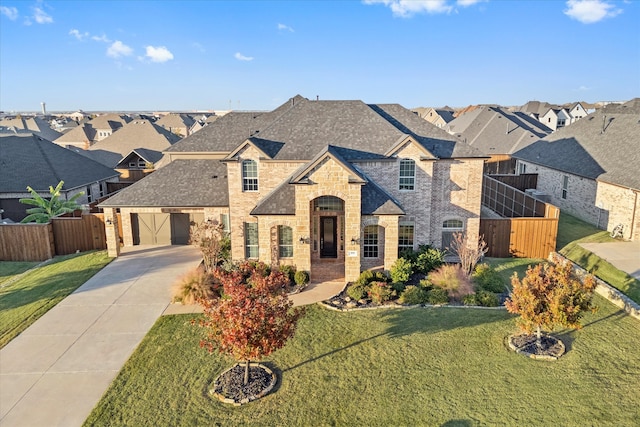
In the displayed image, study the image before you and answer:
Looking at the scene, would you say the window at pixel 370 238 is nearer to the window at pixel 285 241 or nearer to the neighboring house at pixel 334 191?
the neighboring house at pixel 334 191

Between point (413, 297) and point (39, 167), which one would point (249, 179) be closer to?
point (413, 297)

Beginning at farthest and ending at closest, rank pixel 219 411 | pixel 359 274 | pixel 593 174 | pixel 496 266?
pixel 593 174 → pixel 496 266 → pixel 359 274 → pixel 219 411

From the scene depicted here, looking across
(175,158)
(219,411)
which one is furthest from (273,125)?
(219,411)

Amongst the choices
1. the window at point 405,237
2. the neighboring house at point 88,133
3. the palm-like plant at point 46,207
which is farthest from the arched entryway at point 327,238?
the neighboring house at point 88,133

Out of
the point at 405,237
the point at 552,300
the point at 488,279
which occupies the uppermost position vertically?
the point at 552,300

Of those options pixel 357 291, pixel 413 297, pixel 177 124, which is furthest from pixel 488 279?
pixel 177 124

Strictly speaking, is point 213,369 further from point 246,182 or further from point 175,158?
point 175,158

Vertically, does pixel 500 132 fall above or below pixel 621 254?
above
